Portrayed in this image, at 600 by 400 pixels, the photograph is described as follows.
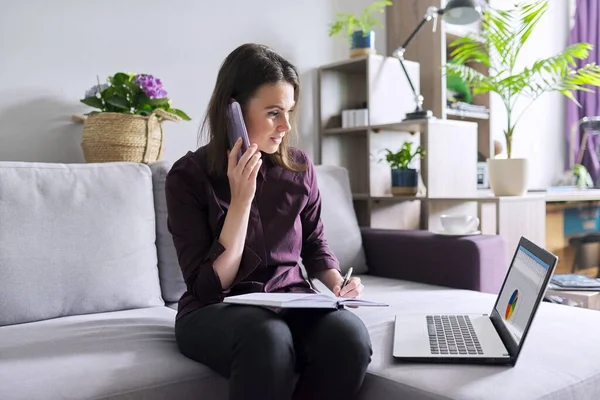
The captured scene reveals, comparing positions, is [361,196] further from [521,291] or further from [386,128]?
[521,291]

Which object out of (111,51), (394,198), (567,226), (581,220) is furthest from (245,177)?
(581,220)

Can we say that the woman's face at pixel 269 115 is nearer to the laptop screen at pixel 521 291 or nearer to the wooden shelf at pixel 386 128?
the laptop screen at pixel 521 291

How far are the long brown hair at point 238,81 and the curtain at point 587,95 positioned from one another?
124 inches

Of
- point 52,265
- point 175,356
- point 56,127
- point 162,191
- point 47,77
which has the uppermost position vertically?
point 47,77

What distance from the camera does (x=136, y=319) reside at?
58.3 inches

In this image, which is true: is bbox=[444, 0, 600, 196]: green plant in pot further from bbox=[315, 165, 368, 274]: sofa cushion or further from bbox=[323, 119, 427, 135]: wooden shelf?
bbox=[315, 165, 368, 274]: sofa cushion

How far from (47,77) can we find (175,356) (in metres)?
1.19

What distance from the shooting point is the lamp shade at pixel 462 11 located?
228 centimetres

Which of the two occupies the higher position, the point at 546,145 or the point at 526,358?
the point at 546,145

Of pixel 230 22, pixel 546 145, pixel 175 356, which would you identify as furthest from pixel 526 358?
pixel 546 145

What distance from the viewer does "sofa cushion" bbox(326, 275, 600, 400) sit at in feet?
3.31

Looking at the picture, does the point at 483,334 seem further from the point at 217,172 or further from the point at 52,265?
the point at 52,265

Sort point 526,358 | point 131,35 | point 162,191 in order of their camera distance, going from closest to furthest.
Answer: point 526,358 < point 162,191 < point 131,35

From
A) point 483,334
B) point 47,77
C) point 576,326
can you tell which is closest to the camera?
point 483,334
